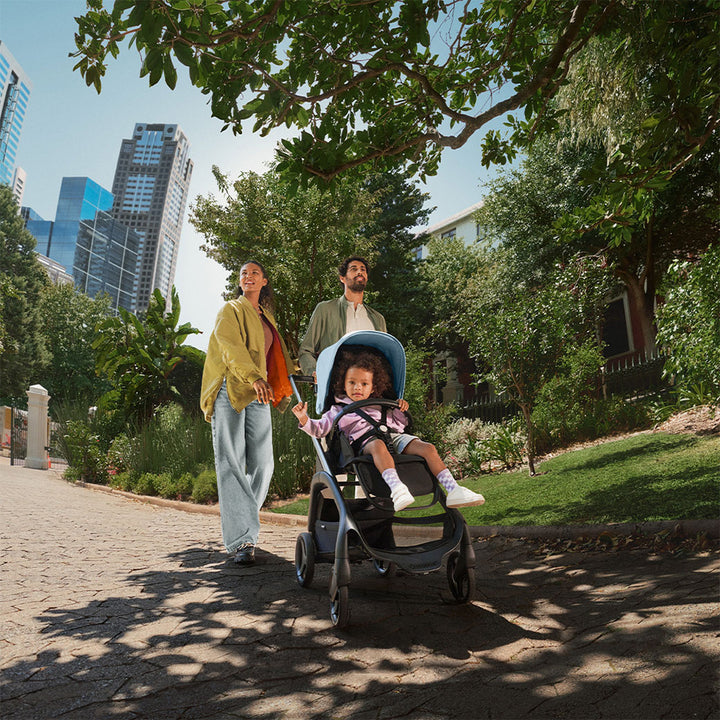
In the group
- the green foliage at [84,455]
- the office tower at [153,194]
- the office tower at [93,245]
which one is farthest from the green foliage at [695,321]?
the office tower at [93,245]

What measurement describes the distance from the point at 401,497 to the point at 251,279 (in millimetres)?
2779

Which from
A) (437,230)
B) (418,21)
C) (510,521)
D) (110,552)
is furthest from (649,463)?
(437,230)

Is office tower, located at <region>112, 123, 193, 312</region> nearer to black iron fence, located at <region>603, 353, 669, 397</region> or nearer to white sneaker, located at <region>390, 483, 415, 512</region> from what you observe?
black iron fence, located at <region>603, 353, 669, 397</region>

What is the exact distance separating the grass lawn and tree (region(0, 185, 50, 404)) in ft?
105

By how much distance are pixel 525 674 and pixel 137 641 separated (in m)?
2.03

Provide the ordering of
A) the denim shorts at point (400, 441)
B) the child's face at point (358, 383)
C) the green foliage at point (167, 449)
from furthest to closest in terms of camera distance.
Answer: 1. the green foliage at point (167, 449)
2. the child's face at point (358, 383)
3. the denim shorts at point (400, 441)

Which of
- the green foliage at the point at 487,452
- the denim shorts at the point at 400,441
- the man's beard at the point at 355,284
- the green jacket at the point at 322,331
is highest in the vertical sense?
the man's beard at the point at 355,284

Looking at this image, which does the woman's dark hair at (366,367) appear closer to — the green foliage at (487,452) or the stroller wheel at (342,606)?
the stroller wheel at (342,606)

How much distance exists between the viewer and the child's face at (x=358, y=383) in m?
3.99

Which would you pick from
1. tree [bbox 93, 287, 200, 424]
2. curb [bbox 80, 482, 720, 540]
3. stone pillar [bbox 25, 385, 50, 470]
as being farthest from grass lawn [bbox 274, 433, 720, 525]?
stone pillar [bbox 25, 385, 50, 470]

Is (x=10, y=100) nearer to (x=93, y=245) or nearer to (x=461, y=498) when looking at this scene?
(x=461, y=498)

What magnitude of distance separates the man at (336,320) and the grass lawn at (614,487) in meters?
2.94

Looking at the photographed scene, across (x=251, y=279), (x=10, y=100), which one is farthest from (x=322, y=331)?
(x=10, y=100)

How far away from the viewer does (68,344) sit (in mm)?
40500
